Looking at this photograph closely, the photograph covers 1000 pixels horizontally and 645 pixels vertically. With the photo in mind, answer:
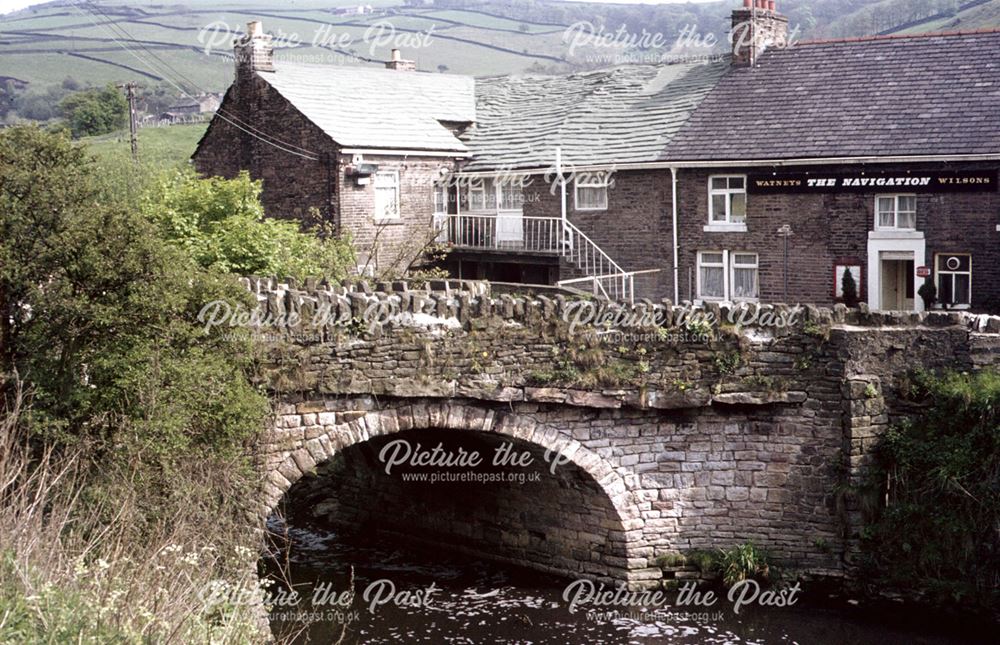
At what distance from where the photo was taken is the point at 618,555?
63.3ft

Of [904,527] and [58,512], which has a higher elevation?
[58,512]

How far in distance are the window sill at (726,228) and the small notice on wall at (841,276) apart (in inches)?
95.5

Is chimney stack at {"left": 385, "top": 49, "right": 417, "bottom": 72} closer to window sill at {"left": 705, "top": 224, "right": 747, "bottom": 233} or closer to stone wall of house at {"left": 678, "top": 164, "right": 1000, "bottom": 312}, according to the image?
stone wall of house at {"left": 678, "top": 164, "right": 1000, "bottom": 312}

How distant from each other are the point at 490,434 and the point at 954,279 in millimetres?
12930

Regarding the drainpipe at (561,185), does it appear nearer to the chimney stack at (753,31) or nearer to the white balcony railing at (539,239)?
the white balcony railing at (539,239)

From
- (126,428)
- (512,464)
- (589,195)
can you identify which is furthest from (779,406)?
(589,195)

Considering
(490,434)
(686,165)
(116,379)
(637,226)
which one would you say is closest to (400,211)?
(637,226)

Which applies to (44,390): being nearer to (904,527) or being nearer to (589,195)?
(904,527)

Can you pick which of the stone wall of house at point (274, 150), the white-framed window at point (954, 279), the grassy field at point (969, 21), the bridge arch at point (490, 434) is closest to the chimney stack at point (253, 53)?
the stone wall of house at point (274, 150)

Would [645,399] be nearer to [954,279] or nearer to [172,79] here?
[954,279]

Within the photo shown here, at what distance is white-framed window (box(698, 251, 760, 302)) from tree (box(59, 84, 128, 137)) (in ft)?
→ 128

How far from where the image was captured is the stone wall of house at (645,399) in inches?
669

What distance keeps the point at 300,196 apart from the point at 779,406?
16.0 m

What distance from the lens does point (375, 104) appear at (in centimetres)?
3234
